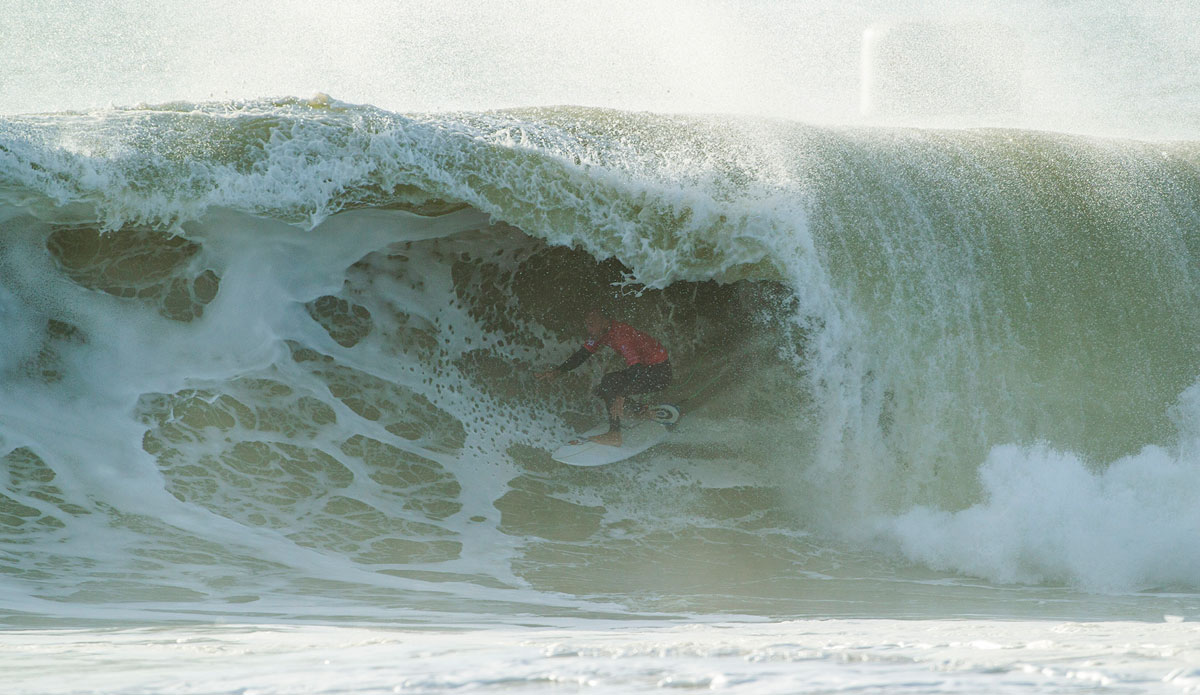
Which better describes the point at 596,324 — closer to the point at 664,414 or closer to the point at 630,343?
the point at 630,343

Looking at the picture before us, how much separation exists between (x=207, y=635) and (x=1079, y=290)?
5.85 m

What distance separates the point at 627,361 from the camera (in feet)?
20.3

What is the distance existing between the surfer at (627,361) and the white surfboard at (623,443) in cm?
5

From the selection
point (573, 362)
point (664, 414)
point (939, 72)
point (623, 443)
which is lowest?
point (623, 443)

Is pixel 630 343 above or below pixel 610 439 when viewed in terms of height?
above

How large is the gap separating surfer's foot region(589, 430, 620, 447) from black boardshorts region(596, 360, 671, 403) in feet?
0.67

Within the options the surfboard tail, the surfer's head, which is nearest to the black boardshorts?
the surfboard tail

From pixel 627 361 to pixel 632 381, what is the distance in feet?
0.44

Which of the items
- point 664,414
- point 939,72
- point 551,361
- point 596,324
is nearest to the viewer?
point 596,324

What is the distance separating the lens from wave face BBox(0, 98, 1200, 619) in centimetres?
530

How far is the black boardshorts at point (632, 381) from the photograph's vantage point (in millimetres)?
6148

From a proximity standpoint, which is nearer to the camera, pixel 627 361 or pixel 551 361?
pixel 627 361

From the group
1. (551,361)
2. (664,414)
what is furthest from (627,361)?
(551,361)

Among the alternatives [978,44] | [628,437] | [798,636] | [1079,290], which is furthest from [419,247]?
[978,44]
